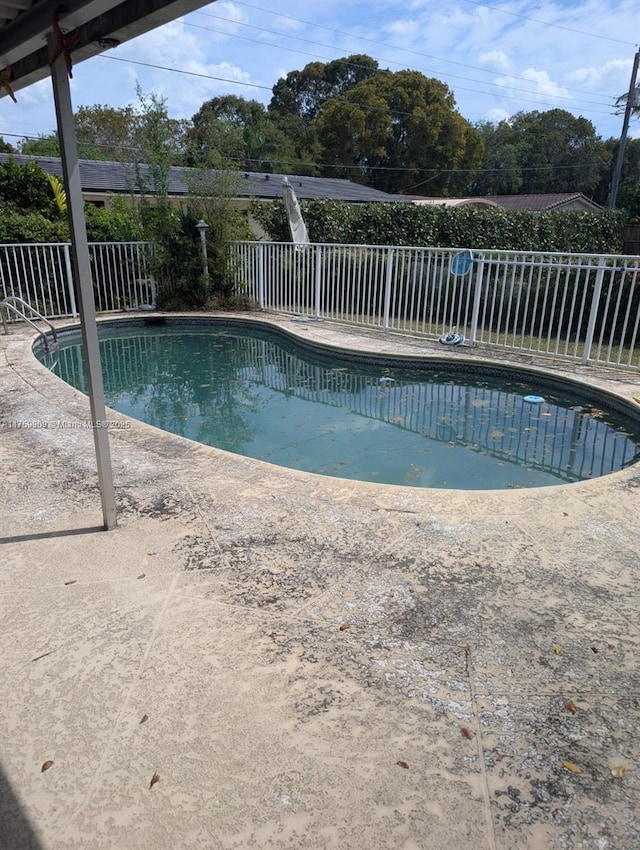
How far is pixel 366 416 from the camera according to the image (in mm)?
6070

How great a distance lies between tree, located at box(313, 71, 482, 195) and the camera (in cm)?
3684

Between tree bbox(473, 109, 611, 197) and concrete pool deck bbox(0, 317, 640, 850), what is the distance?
4994 centimetres

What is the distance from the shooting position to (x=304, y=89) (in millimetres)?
45938

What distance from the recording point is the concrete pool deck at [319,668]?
153cm

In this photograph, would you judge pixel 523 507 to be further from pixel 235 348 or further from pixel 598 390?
pixel 235 348

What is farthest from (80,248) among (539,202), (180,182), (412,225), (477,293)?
(539,202)

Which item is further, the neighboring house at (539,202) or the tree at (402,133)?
the tree at (402,133)

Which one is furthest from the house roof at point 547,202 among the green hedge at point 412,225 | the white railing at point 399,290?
the white railing at point 399,290

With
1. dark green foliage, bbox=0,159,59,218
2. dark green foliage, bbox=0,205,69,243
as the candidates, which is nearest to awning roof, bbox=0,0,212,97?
dark green foliage, bbox=0,205,69,243

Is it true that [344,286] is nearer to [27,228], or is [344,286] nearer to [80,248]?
[27,228]

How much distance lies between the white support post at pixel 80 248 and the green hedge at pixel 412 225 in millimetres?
11470

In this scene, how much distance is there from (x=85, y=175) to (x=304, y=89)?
36.1m

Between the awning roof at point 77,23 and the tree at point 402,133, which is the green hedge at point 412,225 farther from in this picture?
the tree at point 402,133

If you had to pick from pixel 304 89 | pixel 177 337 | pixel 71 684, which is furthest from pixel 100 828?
pixel 304 89
